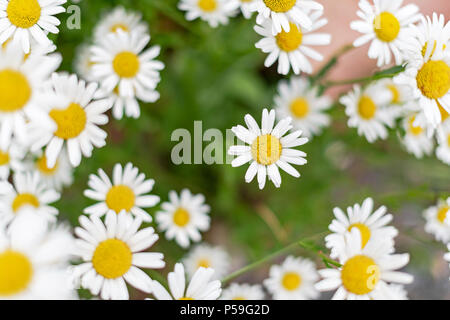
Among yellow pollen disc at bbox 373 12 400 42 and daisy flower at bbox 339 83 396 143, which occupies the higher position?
yellow pollen disc at bbox 373 12 400 42

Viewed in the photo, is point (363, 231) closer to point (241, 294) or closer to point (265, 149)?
point (265, 149)

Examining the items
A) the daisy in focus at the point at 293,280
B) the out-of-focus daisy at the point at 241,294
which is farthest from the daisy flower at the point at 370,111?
the out-of-focus daisy at the point at 241,294

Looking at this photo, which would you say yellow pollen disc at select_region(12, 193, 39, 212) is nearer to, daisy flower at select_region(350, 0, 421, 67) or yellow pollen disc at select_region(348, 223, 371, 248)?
yellow pollen disc at select_region(348, 223, 371, 248)

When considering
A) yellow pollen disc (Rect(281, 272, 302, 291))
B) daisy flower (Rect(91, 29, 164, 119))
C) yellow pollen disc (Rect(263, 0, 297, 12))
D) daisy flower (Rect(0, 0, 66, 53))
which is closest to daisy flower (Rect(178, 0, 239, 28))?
daisy flower (Rect(91, 29, 164, 119))

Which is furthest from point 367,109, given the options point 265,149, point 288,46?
point 265,149

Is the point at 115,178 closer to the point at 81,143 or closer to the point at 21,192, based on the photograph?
the point at 81,143
